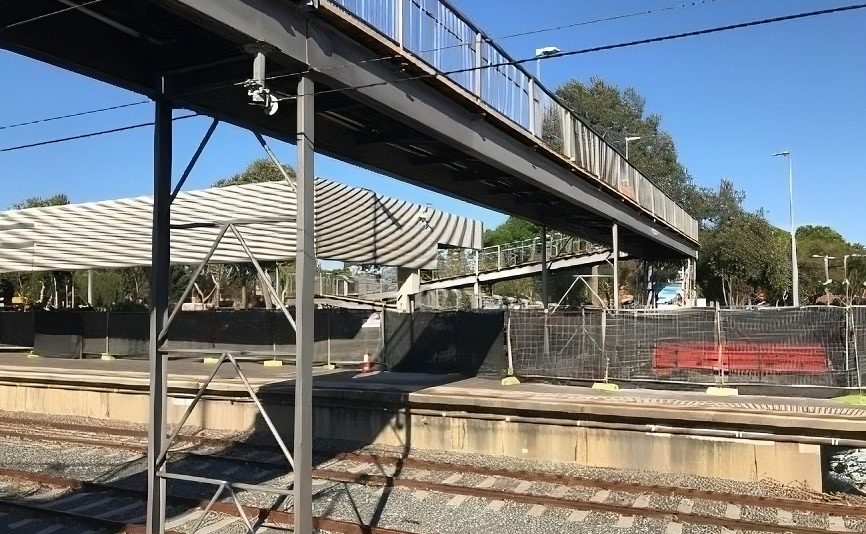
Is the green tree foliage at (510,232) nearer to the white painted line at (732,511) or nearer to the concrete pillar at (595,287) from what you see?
the concrete pillar at (595,287)

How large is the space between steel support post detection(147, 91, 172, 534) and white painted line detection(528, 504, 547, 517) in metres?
4.33

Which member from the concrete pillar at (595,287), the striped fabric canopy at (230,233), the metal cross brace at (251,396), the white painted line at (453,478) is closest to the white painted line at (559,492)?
the white painted line at (453,478)

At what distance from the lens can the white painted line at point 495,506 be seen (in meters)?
9.23

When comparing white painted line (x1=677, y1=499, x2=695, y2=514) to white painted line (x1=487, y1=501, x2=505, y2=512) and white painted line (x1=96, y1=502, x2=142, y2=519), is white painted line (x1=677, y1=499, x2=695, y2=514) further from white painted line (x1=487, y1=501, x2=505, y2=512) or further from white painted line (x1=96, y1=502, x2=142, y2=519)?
white painted line (x1=96, y1=502, x2=142, y2=519)

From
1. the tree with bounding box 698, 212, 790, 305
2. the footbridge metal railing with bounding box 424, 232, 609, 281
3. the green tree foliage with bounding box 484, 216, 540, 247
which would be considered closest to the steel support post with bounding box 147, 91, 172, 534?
the footbridge metal railing with bounding box 424, 232, 609, 281

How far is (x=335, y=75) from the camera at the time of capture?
25.3ft

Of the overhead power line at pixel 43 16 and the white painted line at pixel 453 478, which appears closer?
the overhead power line at pixel 43 16

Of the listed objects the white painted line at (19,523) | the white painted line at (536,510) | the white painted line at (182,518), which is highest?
the white painted line at (536,510)

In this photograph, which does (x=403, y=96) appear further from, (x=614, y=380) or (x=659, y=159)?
(x=659, y=159)

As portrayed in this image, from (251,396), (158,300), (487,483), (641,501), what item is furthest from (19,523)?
(641,501)

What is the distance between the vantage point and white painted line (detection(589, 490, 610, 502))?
9.66 metres

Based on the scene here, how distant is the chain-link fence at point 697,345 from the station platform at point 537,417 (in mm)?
823

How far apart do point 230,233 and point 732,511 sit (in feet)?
57.2

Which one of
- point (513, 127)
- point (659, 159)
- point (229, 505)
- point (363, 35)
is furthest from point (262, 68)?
point (659, 159)
